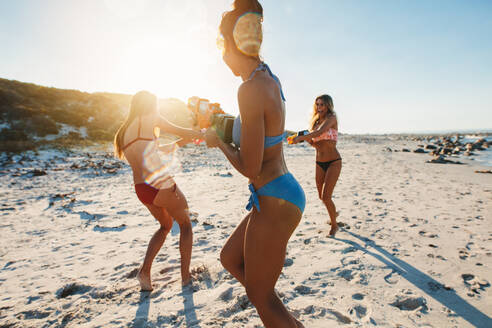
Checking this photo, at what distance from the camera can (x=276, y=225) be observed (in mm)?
1543

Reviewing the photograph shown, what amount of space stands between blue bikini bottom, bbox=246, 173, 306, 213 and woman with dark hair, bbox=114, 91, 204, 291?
1539 mm

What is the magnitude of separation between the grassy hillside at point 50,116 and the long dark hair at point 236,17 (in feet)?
68.1

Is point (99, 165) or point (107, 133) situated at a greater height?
point (107, 133)

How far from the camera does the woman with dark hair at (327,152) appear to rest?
4.43 m

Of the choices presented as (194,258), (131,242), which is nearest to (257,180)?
(194,258)

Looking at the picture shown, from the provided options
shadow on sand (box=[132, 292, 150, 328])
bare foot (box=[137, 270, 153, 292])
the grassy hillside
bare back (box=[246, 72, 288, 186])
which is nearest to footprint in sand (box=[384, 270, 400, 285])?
bare back (box=[246, 72, 288, 186])

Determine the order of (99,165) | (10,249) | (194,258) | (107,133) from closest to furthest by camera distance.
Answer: (194,258) < (10,249) < (99,165) < (107,133)

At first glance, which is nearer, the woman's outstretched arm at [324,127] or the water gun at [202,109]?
the water gun at [202,109]

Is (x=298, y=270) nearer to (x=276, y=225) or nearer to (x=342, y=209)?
(x=276, y=225)

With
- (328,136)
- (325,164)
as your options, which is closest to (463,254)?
(325,164)

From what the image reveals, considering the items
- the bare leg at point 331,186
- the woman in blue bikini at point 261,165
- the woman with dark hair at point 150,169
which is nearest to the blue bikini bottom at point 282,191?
the woman in blue bikini at point 261,165

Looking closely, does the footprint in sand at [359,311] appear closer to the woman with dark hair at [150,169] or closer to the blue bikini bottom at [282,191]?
the blue bikini bottom at [282,191]

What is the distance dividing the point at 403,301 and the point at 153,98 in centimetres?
377

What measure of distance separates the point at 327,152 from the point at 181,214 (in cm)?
296
